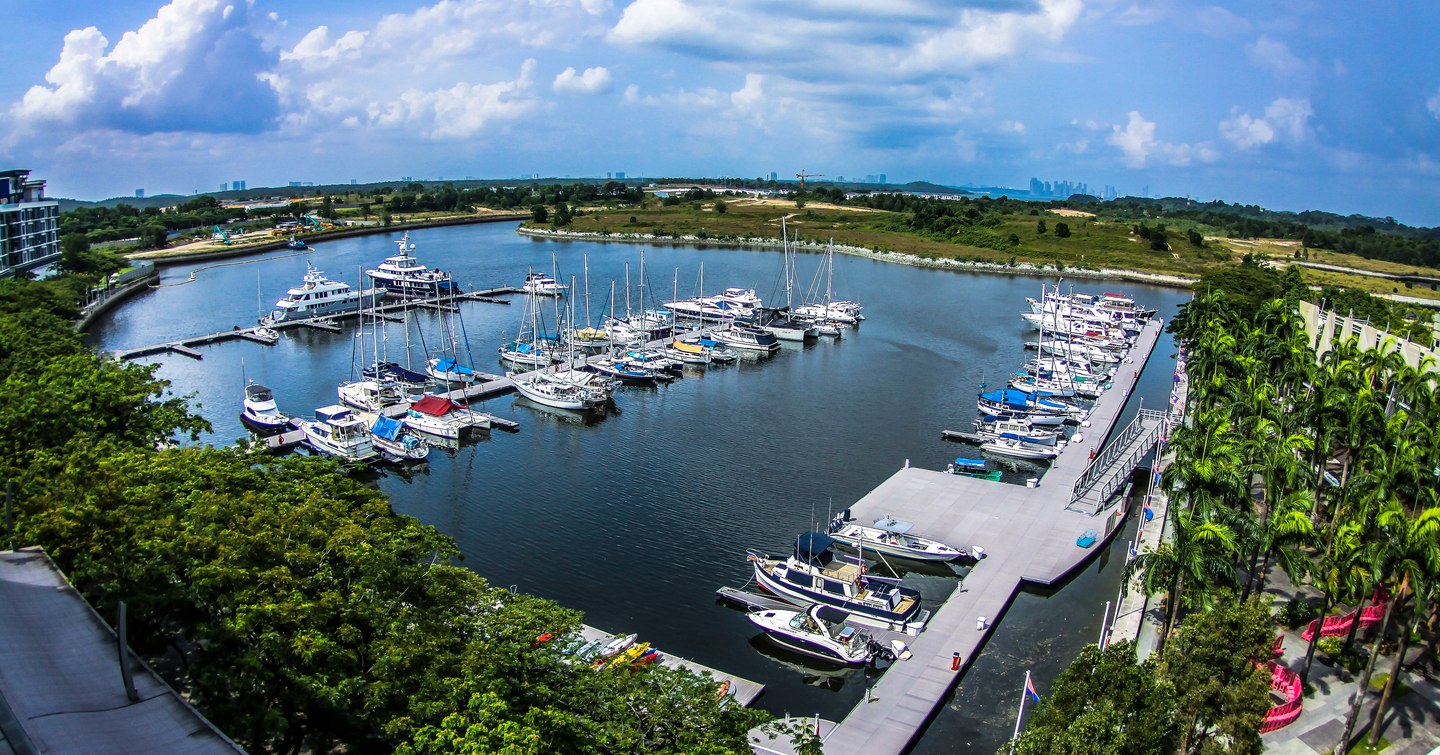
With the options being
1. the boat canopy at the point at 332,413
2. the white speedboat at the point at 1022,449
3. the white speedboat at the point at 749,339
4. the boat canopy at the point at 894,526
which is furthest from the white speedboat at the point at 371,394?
the white speedboat at the point at 1022,449

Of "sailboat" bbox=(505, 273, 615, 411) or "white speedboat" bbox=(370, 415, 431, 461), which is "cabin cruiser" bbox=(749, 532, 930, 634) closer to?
"white speedboat" bbox=(370, 415, 431, 461)

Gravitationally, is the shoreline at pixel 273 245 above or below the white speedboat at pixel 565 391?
above

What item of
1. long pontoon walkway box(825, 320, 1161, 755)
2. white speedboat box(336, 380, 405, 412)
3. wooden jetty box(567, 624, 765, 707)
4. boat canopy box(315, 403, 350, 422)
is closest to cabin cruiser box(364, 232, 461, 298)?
white speedboat box(336, 380, 405, 412)

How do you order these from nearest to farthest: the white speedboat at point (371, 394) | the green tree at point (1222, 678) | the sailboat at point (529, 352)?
1. the green tree at point (1222, 678)
2. the white speedboat at point (371, 394)
3. the sailboat at point (529, 352)

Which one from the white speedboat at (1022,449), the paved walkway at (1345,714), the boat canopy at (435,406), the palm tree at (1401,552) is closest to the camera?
the palm tree at (1401,552)

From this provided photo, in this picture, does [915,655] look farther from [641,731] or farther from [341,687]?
[341,687]

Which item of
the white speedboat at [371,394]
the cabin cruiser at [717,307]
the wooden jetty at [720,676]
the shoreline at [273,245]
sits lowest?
the wooden jetty at [720,676]

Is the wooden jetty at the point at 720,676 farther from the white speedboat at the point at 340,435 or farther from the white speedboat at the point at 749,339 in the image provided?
the white speedboat at the point at 749,339

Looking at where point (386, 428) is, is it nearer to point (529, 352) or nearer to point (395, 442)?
point (395, 442)
